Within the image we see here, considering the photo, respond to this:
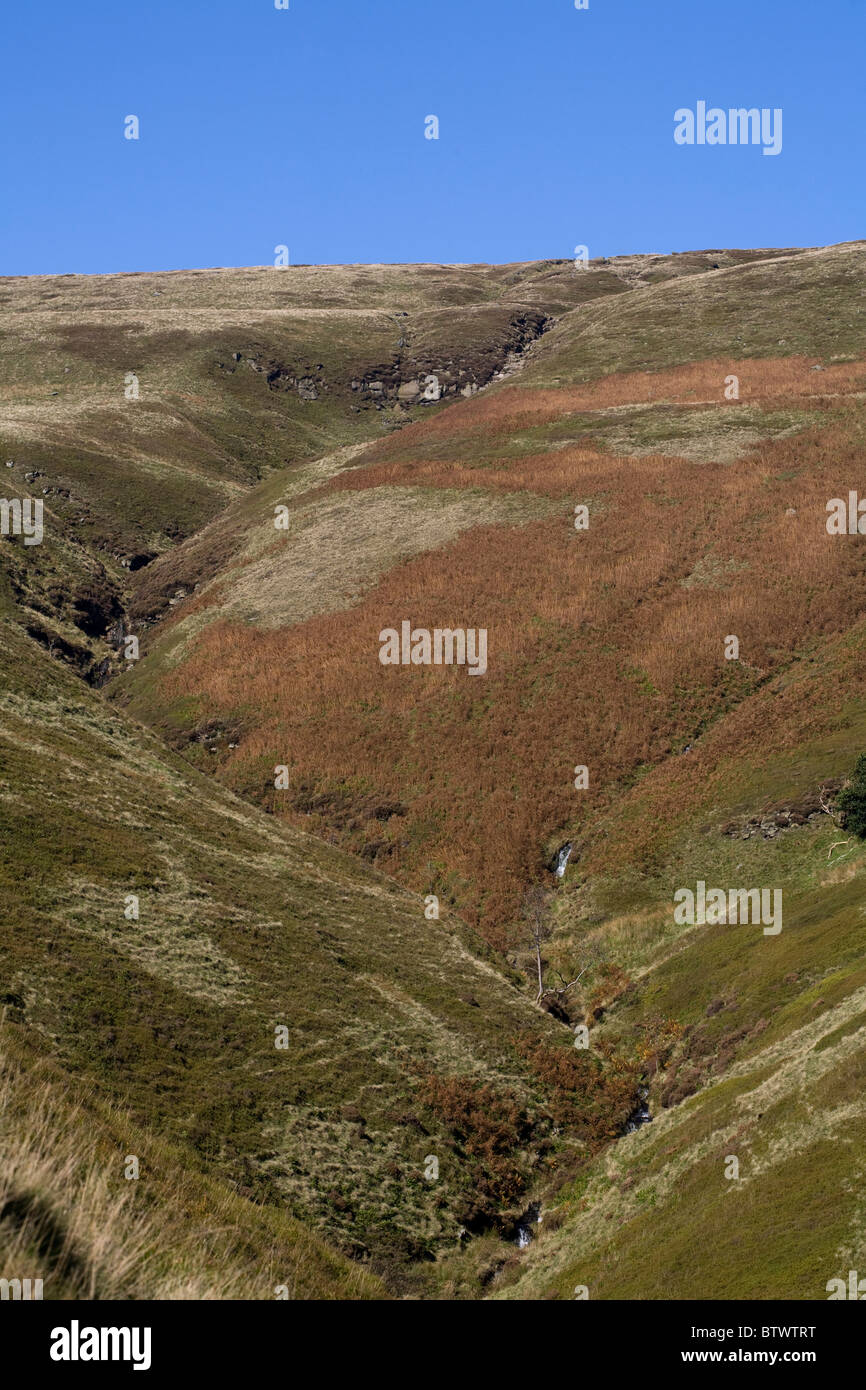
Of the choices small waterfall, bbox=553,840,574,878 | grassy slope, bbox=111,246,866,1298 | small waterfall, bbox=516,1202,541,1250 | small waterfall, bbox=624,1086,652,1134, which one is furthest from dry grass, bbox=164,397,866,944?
small waterfall, bbox=516,1202,541,1250

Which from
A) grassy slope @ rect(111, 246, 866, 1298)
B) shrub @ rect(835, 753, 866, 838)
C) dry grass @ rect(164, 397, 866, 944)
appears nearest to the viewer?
grassy slope @ rect(111, 246, 866, 1298)

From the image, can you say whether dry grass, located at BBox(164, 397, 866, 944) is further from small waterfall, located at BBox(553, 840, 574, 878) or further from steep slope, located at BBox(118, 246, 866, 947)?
small waterfall, located at BBox(553, 840, 574, 878)

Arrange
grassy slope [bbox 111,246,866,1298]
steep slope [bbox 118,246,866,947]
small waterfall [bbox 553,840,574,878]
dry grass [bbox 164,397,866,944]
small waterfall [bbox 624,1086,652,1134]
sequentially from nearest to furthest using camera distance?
grassy slope [bbox 111,246,866,1298] → small waterfall [bbox 624,1086,652,1134] → small waterfall [bbox 553,840,574,878] → dry grass [bbox 164,397,866,944] → steep slope [bbox 118,246,866,947]

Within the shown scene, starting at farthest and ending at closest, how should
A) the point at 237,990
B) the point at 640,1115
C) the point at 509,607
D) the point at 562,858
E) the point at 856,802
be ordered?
the point at 509,607 → the point at 562,858 → the point at 856,802 → the point at 640,1115 → the point at 237,990

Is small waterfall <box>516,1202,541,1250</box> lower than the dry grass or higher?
lower

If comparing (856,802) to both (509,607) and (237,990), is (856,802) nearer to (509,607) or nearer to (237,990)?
(237,990)

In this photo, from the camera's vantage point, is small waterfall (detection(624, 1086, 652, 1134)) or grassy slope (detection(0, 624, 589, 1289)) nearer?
grassy slope (detection(0, 624, 589, 1289))

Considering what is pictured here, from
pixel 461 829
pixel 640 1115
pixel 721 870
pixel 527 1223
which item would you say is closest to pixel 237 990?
pixel 527 1223

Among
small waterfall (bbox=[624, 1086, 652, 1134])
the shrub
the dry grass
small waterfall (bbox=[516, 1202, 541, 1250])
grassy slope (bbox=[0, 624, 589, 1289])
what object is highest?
the dry grass
